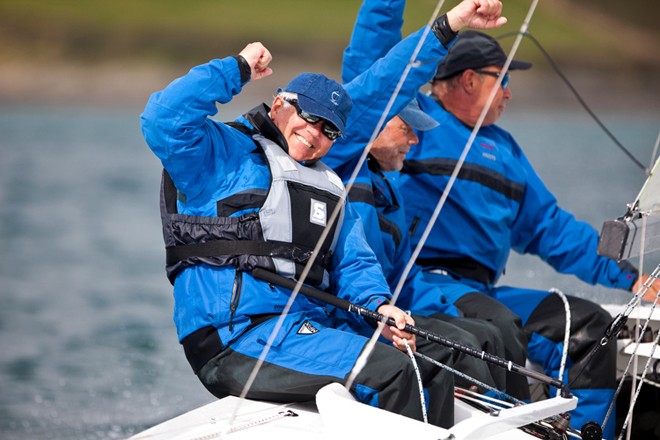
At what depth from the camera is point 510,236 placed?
3143 mm

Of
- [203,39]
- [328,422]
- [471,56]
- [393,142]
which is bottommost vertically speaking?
[203,39]

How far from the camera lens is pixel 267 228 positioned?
2.04 metres

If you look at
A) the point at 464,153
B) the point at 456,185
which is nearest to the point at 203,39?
the point at 456,185

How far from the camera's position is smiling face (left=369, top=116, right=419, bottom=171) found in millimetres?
2600

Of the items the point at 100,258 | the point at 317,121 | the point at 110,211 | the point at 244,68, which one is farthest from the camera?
the point at 110,211

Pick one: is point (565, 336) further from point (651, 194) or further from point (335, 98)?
point (335, 98)

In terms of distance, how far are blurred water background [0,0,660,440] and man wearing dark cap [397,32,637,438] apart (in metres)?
0.67

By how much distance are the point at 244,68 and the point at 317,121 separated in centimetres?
21

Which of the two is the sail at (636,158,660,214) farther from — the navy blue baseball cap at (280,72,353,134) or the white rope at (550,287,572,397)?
the navy blue baseball cap at (280,72,353,134)

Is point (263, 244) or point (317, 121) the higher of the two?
point (317, 121)

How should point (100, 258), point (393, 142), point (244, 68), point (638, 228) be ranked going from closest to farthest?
point (244, 68), point (638, 228), point (393, 142), point (100, 258)

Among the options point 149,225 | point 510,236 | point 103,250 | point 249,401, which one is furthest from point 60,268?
point 249,401

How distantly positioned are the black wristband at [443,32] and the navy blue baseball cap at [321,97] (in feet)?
1.24

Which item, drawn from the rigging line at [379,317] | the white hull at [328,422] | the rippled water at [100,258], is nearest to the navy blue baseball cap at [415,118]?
the rigging line at [379,317]
